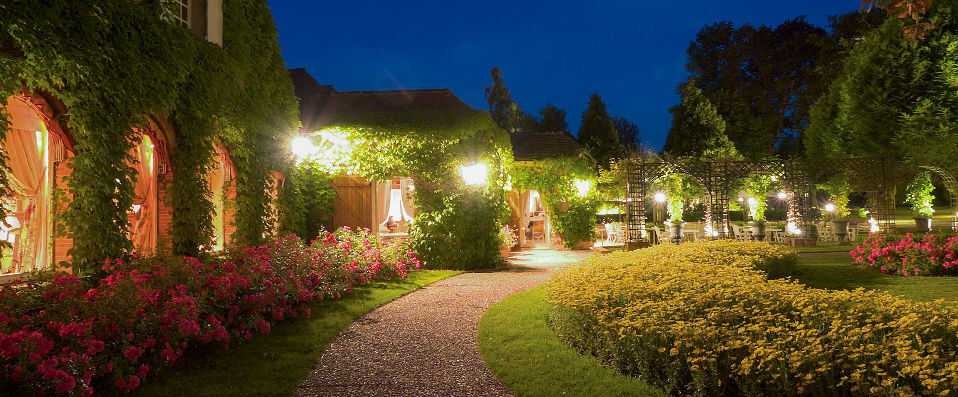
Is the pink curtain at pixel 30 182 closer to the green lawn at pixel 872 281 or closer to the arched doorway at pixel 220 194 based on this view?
the arched doorway at pixel 220 194

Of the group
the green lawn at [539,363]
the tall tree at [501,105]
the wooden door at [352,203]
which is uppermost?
the tall tree at [501,105]

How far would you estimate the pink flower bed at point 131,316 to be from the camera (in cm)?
398

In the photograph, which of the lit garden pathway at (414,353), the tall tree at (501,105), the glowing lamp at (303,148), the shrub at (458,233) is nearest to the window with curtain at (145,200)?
the glowing lamp at (303,148)

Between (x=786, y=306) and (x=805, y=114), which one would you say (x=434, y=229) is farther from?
(x=805, y=114)

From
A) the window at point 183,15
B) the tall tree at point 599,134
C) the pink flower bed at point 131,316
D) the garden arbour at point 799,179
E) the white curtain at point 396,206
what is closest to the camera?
the pink flower bed at point 131,316

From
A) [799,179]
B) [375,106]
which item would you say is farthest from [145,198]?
[799,179]

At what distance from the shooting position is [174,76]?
26.9 ft

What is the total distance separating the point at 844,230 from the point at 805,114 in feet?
65.2

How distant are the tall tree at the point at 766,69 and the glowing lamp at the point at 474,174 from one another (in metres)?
28.3

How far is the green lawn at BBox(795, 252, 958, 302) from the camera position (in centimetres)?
925

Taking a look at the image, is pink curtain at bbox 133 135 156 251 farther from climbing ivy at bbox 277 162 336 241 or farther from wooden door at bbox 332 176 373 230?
wooden door at bbox 332 176 373 230

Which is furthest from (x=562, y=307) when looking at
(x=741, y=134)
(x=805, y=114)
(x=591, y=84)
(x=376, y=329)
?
(x=591, y=84)

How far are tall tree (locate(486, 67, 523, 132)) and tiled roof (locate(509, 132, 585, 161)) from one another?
18165 mm

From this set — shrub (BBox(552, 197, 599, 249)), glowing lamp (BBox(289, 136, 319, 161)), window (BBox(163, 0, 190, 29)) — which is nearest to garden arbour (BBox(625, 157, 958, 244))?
shrub (BBox(552, 197, 599, 249))
